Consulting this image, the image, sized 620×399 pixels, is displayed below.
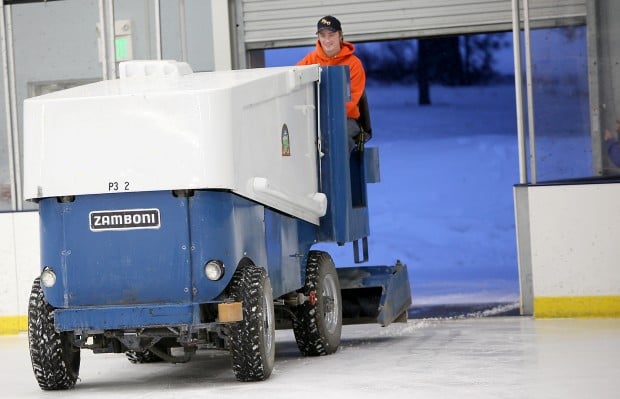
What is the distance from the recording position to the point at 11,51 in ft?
38.6

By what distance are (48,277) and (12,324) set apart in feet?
13.9

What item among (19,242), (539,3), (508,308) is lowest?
(508,308)

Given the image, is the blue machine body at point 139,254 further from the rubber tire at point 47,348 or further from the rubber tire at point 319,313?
the rubber tire at point 319,313

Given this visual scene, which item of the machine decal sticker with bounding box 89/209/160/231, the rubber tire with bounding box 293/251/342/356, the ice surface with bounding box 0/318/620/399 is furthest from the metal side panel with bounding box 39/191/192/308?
the rubber tire with bounding box 293/251/342/356

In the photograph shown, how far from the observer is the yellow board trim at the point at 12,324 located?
443 inches

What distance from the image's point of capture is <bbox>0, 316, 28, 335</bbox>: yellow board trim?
11.2 metres

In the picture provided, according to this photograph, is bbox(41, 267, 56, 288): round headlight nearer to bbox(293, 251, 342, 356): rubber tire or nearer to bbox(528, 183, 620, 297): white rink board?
bbox(293, 251, 342, 356): rubber tire

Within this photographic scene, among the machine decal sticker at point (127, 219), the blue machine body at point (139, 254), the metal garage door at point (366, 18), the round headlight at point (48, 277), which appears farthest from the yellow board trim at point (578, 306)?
the round headlight at point (48, 277)

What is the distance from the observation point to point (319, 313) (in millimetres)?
8352

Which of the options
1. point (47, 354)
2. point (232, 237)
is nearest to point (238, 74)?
point (232, 237)

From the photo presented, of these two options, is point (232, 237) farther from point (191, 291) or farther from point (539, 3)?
point (539, 3)

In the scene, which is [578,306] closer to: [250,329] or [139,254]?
[250,329]

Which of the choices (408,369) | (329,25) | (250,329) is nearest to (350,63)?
(329,25)

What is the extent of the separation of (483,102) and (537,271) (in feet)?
62.2
